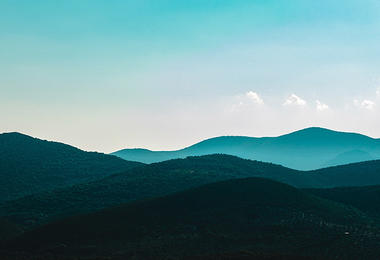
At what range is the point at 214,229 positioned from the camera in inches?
2328

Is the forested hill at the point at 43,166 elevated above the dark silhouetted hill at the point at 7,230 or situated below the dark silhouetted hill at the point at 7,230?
above

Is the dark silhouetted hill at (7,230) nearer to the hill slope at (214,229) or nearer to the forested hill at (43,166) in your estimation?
the hill slope at (214,229)

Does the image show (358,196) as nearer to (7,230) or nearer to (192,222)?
(192,222)

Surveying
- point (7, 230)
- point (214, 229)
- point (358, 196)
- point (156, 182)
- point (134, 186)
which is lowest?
point (7, 230)

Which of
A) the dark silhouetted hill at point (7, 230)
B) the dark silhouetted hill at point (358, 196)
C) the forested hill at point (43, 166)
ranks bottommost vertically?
the dark silhouetted hill at point (7, 230)

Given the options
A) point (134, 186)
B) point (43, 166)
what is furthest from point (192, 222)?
point (43, 166)

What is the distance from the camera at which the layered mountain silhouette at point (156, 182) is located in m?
93.3

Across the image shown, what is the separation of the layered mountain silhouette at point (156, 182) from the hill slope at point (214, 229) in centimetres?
2534

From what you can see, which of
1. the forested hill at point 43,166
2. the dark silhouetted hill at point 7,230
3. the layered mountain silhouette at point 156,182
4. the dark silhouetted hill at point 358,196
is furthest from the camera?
the forested hill at point 43,166

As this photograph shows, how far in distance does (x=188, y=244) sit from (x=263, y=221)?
1471 cm

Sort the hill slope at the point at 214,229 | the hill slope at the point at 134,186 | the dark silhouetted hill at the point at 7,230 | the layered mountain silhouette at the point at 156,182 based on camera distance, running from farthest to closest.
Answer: the layered mountain silhouette at the point at 156,182 → the hill slope at the point at 134,186 → the dark silhouetted hill at the point at 7,230 → the hill slope at the point at 214,229

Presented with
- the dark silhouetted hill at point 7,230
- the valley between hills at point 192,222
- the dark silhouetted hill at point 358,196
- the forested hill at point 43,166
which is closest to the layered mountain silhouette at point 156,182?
the valley between hills at point 192,222

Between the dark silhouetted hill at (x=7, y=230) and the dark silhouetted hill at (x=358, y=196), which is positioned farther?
the dark silhouetted hill at (x=358, y=196)

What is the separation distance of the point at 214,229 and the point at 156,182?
60.9m
